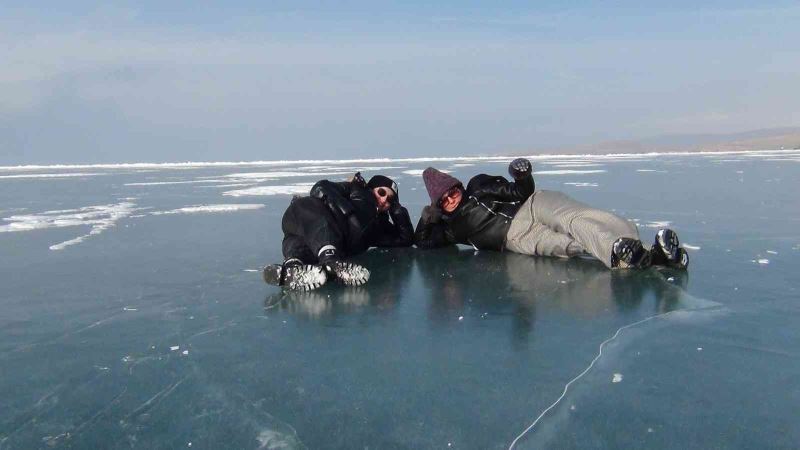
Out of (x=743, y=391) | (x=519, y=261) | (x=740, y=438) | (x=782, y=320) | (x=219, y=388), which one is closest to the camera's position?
(x=740, y=438)

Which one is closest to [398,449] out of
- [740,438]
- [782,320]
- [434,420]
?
[434,420]

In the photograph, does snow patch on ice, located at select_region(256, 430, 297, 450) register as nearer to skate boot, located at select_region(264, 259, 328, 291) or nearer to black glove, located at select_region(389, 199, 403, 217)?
skate boot, located at select_region(264, 259, 328, 291)

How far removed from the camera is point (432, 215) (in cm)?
480

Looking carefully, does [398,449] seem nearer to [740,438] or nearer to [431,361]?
[431,361]

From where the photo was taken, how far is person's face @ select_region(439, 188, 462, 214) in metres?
4.64

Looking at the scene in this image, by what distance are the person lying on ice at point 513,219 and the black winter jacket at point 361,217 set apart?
0.18 m

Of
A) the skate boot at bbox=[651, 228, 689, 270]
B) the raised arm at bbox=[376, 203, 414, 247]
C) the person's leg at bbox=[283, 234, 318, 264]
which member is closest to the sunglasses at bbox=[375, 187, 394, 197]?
the raised arm at bbox=[376, 203, 414, 247]

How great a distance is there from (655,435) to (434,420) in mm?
666

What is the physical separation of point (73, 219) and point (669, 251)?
7.00 metres

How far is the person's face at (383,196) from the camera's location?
4582mm

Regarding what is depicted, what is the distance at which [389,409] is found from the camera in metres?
2.00

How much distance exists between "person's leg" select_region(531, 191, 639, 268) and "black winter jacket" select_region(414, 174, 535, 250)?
0.57ft

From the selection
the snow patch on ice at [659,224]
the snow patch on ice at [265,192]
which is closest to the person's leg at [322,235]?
the snow patch on ice at [659,224]

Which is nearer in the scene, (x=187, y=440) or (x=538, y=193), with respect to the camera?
(x=187, y=440)
